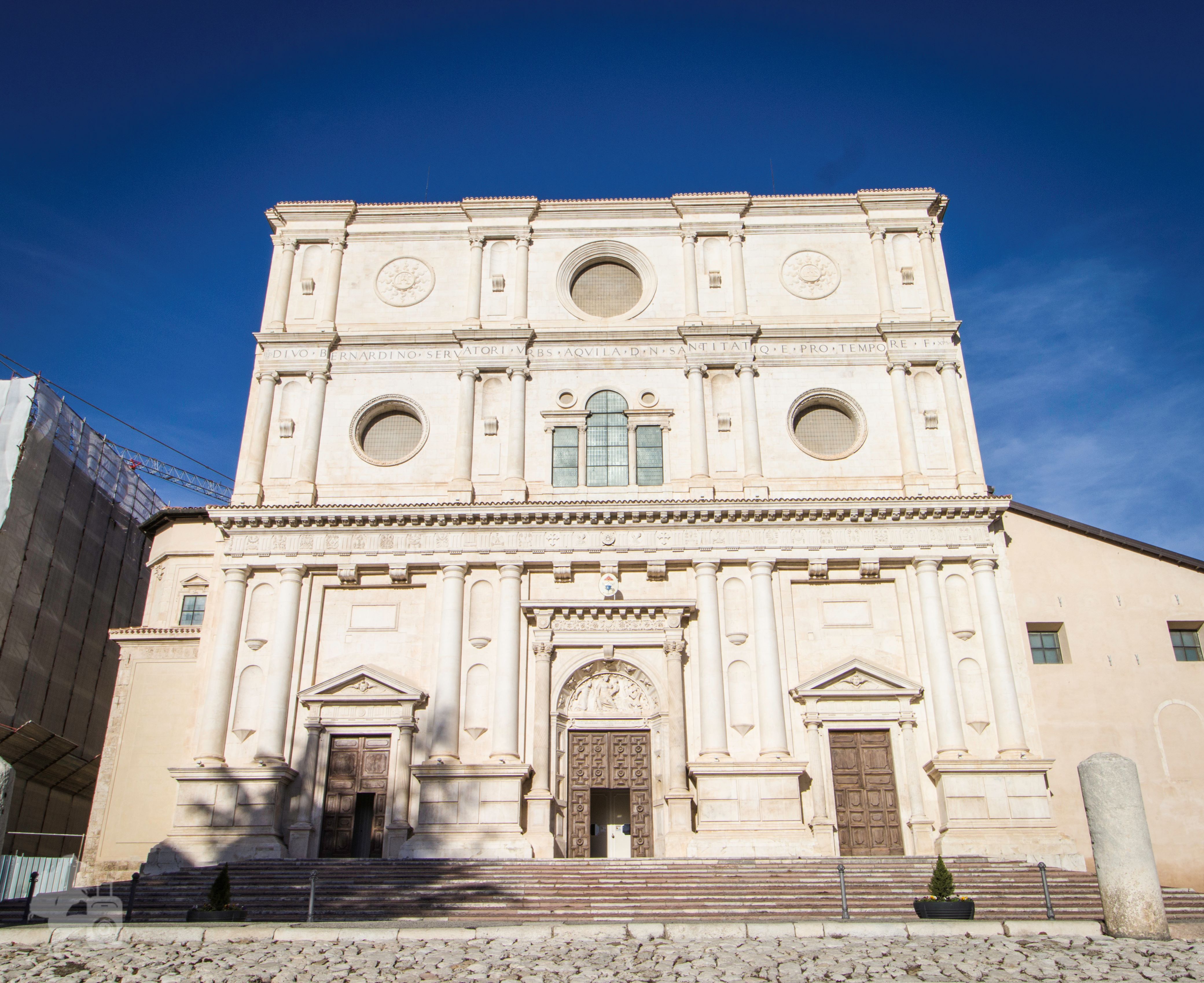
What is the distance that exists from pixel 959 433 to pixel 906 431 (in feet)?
4.74

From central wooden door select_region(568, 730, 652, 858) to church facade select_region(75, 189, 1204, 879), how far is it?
0.30ft

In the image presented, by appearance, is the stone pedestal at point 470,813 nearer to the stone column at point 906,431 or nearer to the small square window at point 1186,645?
the stone column at point 906,431

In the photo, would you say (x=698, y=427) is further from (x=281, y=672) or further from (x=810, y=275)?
(x=281, y=672)

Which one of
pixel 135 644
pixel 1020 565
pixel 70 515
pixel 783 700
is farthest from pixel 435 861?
pixel 70 515

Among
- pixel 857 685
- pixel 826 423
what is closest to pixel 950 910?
pixel 857 685

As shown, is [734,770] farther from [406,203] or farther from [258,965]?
[406,203]

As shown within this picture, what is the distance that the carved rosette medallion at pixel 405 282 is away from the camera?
3095 cm

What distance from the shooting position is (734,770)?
23984 millimetres

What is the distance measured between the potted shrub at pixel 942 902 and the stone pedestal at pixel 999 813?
269 inches

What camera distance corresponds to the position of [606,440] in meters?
28.7

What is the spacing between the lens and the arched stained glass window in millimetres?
28328

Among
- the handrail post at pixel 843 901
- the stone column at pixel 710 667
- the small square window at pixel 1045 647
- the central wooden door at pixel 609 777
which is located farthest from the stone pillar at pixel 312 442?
the small square window at pixel 1045 647

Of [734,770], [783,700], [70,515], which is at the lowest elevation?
[734,770]

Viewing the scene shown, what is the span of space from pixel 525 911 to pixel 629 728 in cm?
833
